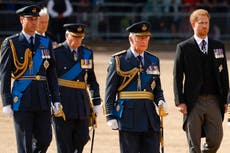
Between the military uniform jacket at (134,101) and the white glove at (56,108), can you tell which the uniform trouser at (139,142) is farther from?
the white glove at (56,108)

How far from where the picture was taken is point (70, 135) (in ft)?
34.6

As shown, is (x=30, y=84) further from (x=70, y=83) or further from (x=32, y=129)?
(x=70, y=83)

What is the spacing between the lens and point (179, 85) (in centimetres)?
1052

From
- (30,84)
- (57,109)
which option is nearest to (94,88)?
(57,109)

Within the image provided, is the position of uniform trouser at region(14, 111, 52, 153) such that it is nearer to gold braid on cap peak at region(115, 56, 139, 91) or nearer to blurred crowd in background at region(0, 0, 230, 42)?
gold braid on cap peak at region(115, 56, 139, 91)

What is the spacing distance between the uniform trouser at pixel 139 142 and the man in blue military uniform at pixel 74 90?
963mm

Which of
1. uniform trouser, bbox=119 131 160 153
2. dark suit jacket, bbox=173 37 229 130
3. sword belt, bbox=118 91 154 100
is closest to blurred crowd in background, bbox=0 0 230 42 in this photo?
dark suit jacket, bbox=173 37 229 130

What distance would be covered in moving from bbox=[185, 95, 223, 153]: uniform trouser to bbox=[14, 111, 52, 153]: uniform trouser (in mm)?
1584

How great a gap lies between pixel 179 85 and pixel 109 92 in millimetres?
1091

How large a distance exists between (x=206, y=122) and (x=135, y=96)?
1.16m

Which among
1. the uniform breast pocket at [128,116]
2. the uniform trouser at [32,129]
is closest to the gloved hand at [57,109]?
the uniform trouser at [32,129]

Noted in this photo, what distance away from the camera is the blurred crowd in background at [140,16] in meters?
27.0

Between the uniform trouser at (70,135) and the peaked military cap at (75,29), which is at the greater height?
the peaked military cap at (75,29)

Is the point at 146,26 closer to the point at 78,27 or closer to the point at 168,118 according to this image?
the point at 78,27
